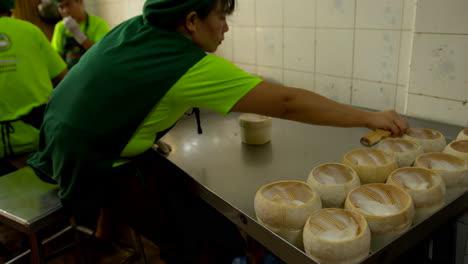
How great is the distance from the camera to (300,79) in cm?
188

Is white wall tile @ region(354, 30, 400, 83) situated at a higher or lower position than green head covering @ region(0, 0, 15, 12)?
lower

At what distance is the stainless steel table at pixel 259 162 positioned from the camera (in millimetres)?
843

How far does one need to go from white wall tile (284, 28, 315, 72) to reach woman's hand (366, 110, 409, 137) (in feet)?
2.45

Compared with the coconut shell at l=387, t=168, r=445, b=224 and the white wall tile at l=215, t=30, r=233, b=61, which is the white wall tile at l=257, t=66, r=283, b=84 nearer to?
the white wall tile at l=215, t=30, r=233, b=61

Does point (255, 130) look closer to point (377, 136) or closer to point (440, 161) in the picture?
point (377, 136)

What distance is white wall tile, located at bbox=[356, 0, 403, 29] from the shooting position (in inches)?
56.2

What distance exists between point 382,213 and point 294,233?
0.21 meters

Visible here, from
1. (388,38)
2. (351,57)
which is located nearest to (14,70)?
(351,57)

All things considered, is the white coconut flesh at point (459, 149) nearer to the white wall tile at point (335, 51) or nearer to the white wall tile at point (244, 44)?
the white wall tile at point (335, 51)

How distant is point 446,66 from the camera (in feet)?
4.17

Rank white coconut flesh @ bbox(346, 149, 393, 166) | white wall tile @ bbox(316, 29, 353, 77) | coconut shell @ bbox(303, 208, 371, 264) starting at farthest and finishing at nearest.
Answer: white wall tile @ bbox(316, 29, 353, 77) < white coconut flesh @ bbox(346, 149, 393, 166) < coconut shell @ bbox(303, 208, 371, 264)

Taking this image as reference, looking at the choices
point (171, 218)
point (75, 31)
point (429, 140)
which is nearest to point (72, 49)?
point (75, 31)

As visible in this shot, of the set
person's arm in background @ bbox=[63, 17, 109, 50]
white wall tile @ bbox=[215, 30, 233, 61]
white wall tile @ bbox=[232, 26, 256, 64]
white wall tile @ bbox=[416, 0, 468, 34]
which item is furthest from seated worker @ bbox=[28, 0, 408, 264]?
A: person's arm in background @ bbox=[63, 17, 109, 50]

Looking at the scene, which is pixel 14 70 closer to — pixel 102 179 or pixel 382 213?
pixel 102 179
